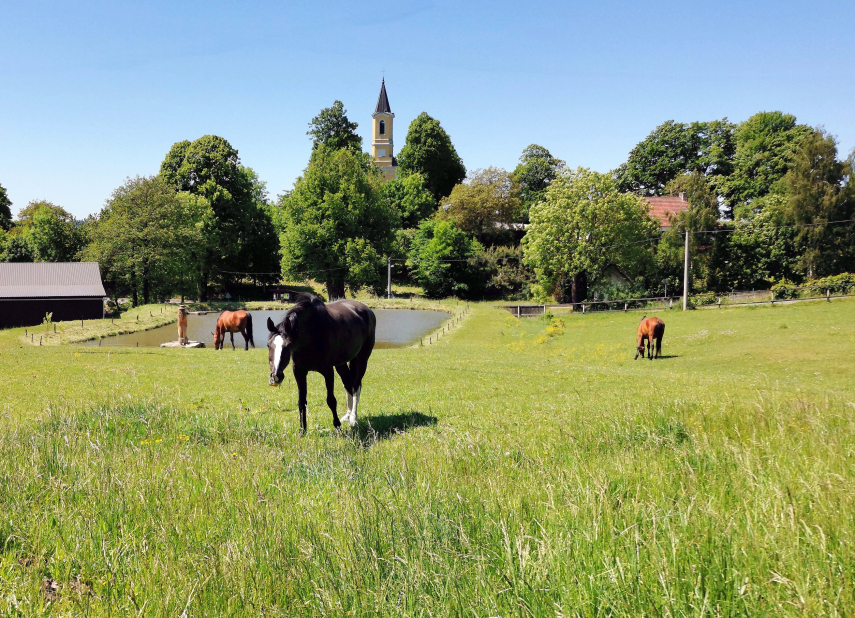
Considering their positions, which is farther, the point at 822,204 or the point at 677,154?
the point at 677,154

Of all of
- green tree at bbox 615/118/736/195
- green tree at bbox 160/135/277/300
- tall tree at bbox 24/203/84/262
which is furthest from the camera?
green tree at bbox 615/118/736/195

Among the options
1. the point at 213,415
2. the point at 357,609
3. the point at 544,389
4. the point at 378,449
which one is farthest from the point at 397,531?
the point at 544,389

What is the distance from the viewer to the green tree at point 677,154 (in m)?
74.2

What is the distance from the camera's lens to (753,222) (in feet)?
185

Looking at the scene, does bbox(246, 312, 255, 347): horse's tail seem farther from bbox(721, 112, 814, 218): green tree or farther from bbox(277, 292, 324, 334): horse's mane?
bbox(721, 112, 814, 218): green tree

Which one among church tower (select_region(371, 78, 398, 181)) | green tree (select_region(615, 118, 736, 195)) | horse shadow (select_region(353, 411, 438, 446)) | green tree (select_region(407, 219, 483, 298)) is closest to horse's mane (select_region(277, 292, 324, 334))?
horse shadow (select_region(353, 411, 438, 446))

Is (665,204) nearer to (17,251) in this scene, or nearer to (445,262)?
(445,262)

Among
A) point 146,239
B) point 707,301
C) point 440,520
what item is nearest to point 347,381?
point 440,520

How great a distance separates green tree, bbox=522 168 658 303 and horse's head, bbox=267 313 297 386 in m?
46.9

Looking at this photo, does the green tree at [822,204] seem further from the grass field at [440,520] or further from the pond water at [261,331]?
the grass field at [440,520]

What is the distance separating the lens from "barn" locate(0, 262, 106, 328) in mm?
47844

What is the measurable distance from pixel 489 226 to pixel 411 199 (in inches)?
573

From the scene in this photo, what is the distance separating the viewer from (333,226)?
61312mm

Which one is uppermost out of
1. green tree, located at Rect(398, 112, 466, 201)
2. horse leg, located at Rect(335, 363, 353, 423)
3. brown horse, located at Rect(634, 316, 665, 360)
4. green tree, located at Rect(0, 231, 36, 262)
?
green tree, located at Rect(398, 112, 466, 201)
